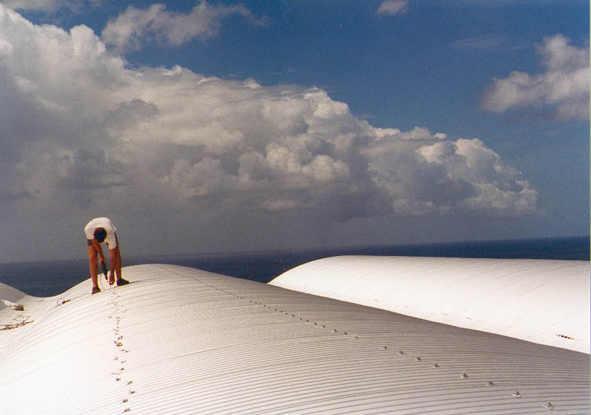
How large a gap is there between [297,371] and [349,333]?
3.75m

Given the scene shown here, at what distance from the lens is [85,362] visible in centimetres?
1353

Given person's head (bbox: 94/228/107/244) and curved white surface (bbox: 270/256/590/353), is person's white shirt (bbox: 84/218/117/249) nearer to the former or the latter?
person's head (bbox: 94/228/107/244)

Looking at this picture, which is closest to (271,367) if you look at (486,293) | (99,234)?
(99,234)

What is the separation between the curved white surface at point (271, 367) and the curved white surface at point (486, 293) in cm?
755

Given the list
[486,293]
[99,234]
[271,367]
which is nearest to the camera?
[271,367]

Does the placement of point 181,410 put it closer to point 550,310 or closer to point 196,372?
point 196,372

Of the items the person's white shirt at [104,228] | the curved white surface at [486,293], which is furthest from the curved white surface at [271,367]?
the curved white surface at [486,293]

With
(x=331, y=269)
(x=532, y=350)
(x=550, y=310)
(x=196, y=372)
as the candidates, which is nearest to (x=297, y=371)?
(x=196, y=372)

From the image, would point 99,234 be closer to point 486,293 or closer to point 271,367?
point 271,367

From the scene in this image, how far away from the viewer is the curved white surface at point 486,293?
21.6 m

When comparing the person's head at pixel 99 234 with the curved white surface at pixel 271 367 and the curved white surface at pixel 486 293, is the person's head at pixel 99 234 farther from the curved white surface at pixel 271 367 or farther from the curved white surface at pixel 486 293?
the curved white surface at pixel 486 293

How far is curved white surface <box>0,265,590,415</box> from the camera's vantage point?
28.8ft

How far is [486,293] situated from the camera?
2594 centimetres

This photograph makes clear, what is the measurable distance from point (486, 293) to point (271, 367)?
17714mm
